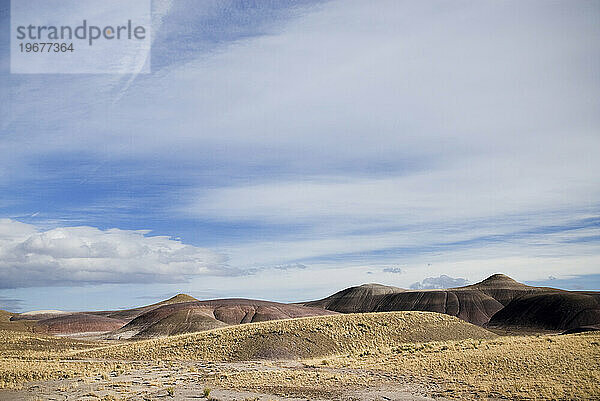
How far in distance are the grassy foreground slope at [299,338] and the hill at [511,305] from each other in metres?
76.4

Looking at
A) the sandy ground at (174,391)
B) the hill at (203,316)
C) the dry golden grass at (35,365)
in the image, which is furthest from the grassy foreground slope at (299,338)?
the hill at (203,316)

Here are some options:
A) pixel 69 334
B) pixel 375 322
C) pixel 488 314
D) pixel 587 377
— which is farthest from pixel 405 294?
pixel 587 377

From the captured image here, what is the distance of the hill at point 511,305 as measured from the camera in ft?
433

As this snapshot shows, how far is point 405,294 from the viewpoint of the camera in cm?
19575

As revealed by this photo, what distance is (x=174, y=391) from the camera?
3148cm

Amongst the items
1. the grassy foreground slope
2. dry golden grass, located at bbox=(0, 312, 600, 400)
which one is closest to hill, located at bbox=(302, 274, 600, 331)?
the grassy foreground slope

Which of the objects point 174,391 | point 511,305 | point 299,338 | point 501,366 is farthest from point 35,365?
point 511,305

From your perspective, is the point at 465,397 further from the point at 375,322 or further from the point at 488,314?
the point at 488,314

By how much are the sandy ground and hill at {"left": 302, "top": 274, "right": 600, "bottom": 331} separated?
11054 cm

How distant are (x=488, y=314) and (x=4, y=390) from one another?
520 feet

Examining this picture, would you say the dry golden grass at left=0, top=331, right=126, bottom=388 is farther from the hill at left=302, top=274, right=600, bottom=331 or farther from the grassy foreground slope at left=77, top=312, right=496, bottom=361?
the hill at left=302, top=274, right=600, bottom=331

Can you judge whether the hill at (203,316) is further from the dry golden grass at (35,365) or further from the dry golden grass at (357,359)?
the dry golden grass at (35,365)

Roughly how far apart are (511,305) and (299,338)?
400 ft

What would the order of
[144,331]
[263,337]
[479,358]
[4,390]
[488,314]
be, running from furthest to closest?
1. [488,314]
2. [144,331]
3. [263,337]
4. [479,358]
5. [4,390]
